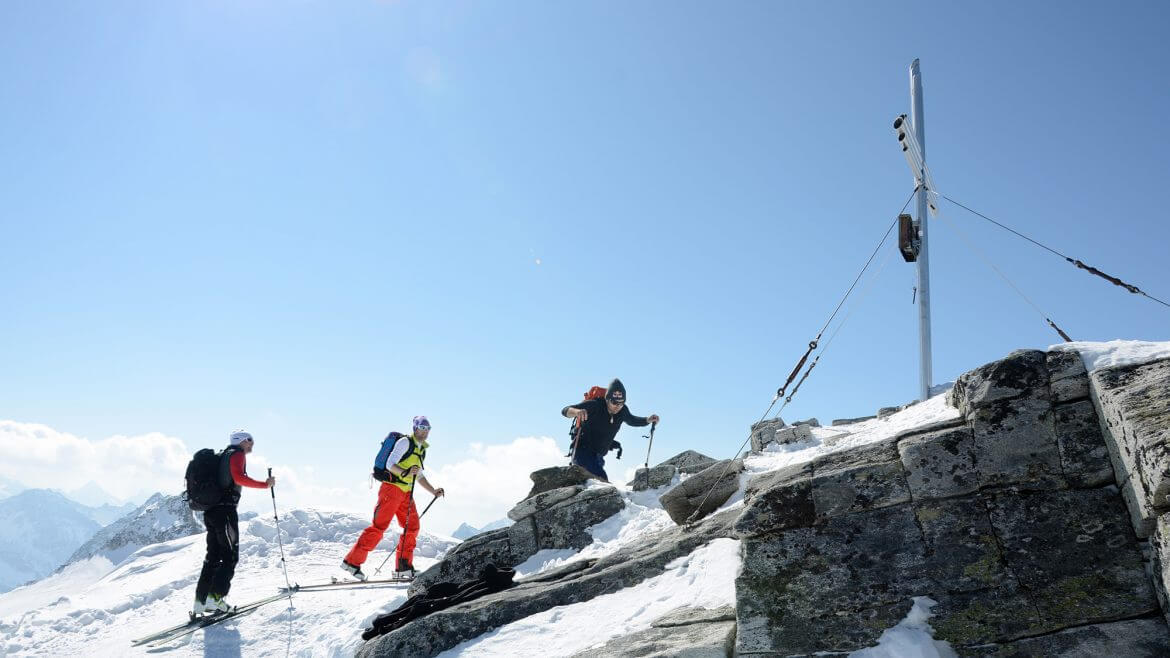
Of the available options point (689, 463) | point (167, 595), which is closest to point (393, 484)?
point (167, 595)

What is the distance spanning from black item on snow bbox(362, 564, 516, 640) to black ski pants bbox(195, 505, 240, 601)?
395 centimetres

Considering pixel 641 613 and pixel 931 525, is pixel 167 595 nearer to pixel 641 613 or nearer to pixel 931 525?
pixel 641 613

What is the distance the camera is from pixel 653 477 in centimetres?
1369

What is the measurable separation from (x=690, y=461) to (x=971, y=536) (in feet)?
32.1

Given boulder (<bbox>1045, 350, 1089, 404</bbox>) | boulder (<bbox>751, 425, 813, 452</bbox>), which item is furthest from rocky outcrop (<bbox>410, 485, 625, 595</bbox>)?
boulder (<bbox>1045, 350, 1089, 404</bbox>)

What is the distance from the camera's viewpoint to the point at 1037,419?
17.0 feet

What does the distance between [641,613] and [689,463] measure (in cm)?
787

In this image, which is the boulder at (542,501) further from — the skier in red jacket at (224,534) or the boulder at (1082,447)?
the boulder at (1082,447)

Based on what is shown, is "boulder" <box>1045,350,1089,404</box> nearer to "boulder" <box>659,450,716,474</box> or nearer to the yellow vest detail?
"boulder" <box>659,450,716,474</box>

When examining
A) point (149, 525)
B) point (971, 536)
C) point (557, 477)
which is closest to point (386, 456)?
point (557, 477)

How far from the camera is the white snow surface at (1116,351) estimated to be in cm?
490

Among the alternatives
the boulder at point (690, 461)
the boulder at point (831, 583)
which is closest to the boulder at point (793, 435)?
the boulder at point (690, 461)

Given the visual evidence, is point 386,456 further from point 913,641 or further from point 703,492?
point 913,641

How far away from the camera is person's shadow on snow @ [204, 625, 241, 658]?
9.56m
